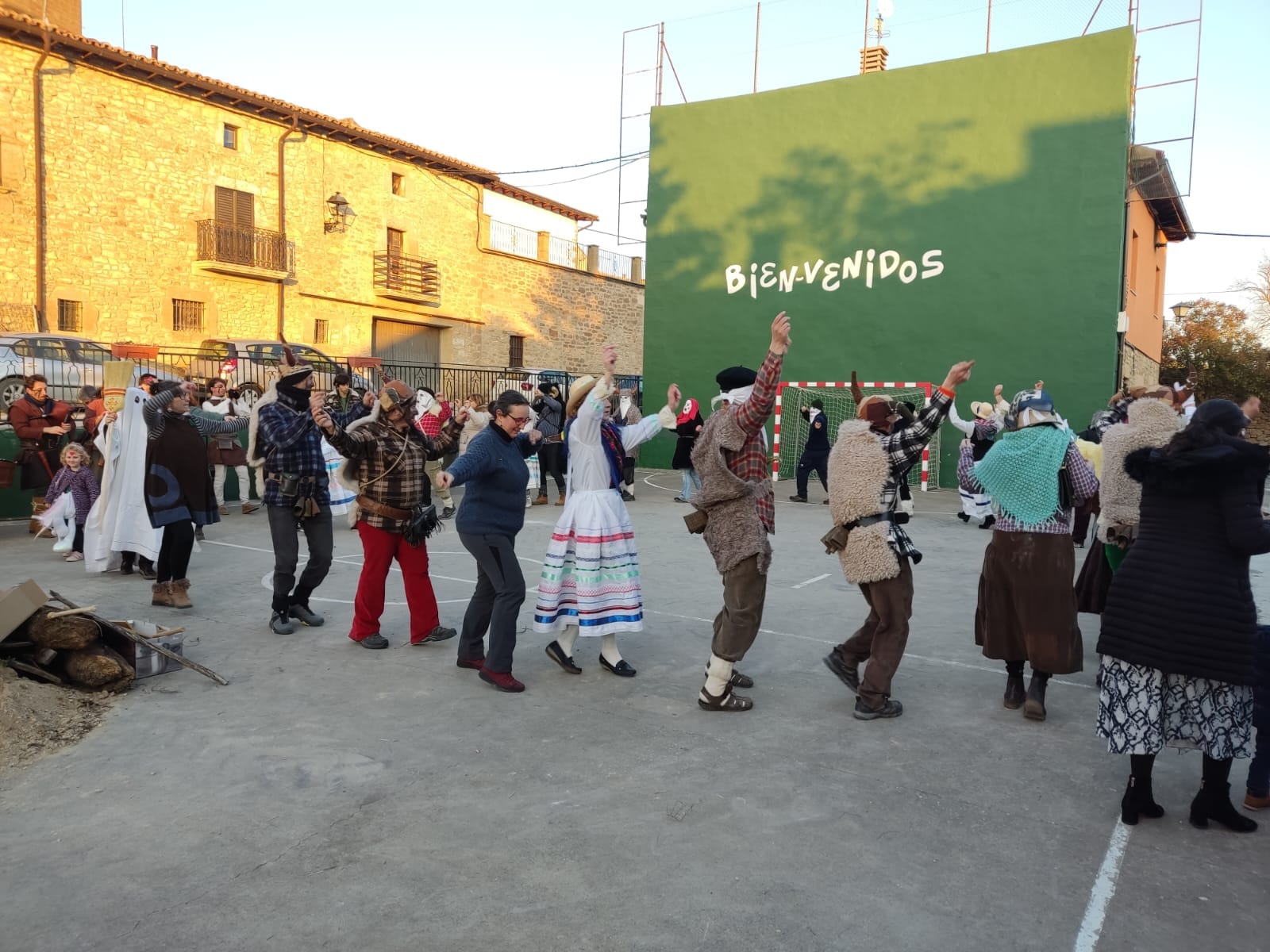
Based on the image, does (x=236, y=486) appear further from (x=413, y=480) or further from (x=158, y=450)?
(x=413, y=480)

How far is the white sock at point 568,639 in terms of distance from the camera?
5.84 meters

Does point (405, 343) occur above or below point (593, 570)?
above

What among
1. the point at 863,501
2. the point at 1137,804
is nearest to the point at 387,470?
the point at 863,501

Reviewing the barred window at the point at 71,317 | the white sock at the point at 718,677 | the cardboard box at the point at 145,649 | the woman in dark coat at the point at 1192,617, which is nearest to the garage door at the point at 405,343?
the barred window at the point at 71,317

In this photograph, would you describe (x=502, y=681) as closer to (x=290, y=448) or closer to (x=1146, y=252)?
(x=290, y=448)

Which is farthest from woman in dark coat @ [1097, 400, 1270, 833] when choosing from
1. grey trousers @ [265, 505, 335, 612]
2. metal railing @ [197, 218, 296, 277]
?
metal railing @ [197, 218, 296, 277]

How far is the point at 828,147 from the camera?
19500mm

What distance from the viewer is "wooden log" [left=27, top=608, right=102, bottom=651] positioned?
16.9 ft

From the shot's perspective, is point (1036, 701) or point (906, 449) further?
point (1036, 701)

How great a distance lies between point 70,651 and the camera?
523 centimetres

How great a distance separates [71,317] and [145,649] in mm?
21424

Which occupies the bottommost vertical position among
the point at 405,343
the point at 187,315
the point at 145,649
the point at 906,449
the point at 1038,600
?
the point at 145,649

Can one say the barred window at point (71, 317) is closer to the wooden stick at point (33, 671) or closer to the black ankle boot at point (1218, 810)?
the wooden stick at point (33, 671)

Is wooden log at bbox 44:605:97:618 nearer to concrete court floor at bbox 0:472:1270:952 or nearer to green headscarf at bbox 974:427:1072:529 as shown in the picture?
concrete court floor at bbox 0:472:1270:952
